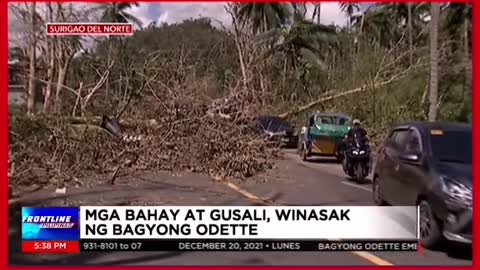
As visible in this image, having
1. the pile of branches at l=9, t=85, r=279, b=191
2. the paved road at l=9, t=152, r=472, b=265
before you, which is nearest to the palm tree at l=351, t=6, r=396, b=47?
the paved road at l=9, t=152, r=472, b=265

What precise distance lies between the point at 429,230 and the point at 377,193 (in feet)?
2.85

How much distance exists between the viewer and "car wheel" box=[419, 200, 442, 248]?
525 cm

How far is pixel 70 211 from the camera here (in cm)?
504

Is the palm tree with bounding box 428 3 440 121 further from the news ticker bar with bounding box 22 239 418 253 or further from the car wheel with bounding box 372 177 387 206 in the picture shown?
the news ticker bar with bounding box 22 239 418 253

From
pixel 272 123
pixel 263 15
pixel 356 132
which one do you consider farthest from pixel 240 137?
pixel 263 15

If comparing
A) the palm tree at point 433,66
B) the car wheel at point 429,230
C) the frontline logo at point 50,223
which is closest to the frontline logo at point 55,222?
the frontline logo at point 50,223

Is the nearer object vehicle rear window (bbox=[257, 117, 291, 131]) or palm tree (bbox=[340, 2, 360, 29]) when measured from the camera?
palm tree (bbox=[340, 2, 360, 29])

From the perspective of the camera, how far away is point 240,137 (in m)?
8.74

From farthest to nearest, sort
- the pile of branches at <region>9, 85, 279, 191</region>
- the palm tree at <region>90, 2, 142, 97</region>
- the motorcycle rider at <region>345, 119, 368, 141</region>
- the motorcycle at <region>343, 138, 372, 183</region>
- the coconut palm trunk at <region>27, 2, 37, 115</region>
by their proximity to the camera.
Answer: the motorcycle at <region>343, 138, 372, 183</region> → the motorcycle rider at <region>345, 119, 368, 141</region> → the pile of branches at <region>9, 85, 279, 191</region> → the coconut palm trunk at <region>27, 2, 37, 115</region> → the palm tree at <region>90, 2, 142, 97</region>

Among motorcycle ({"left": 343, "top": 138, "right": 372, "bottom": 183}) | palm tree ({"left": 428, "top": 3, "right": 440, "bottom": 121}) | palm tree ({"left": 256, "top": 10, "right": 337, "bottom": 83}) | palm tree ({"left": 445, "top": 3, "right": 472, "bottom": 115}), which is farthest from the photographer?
motorcycle ({"left": 343, "top": 138, "right": 372, "bottom": 183})

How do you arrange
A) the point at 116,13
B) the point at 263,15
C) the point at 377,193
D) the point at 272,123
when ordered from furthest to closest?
the point at 272,123 < the point at 377,193 < the point at 263,15 < the point at 116,13

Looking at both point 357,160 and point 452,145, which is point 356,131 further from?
point 452,145

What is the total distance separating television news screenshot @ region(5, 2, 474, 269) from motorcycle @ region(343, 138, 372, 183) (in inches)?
1.2

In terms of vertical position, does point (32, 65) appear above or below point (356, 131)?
above
